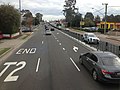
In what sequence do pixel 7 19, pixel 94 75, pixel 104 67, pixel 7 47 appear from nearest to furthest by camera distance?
pixel 104 67 < pixel 94 75 < pixel 7 47 < pixel 7 19

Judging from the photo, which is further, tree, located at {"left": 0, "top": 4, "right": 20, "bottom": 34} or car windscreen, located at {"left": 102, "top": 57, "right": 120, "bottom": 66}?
tree, located at {"left": 0, "top": 4, "right": 20, "bottom": 34}

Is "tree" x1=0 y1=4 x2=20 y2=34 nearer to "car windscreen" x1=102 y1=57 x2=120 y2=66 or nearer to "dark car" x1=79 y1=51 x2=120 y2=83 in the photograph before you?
"dark car" x1=79 y1=51 x2=120 y2=83

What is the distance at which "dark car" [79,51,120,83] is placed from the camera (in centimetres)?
973

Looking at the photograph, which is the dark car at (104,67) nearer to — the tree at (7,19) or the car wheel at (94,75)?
the car wheel at (94,75)

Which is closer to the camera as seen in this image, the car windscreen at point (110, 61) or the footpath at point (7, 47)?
the car windscreen at point (110, 61)

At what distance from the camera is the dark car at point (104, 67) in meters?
9.73

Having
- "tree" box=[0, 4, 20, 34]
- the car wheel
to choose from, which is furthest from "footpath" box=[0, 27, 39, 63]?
the car wheel

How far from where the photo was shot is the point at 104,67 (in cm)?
1016

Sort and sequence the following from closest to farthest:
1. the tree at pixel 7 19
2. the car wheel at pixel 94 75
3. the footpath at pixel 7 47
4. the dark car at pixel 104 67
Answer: the dark car at pixel 104 67
the car wheel at pixel 94 75
the footpath at pixel 7 47
the tree at pixel 7 19

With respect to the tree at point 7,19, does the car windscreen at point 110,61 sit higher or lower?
lower

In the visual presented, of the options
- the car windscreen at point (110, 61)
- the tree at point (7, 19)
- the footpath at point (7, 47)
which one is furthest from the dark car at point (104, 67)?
the tree at point (7, 19)

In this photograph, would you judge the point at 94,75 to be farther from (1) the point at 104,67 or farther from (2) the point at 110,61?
(2) the point at 110,61

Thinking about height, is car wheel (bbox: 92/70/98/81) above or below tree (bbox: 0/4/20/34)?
below

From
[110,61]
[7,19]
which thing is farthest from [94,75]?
[7,19]
